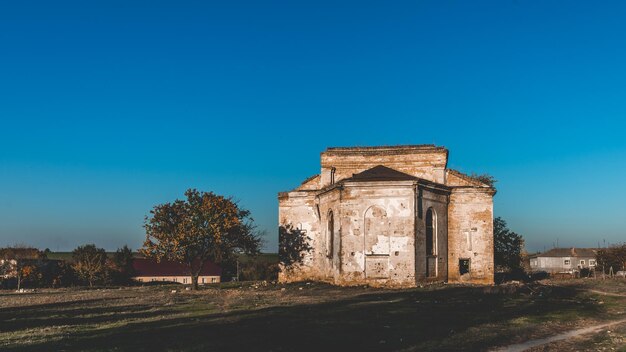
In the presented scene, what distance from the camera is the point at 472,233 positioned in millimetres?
32469

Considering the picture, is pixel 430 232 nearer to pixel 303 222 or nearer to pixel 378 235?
pixel 378 235

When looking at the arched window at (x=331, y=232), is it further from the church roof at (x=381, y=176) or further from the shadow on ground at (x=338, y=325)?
the shadow on ground at (x=338, y=325)

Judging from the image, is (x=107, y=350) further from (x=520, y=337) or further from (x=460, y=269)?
(x=460, y=269)

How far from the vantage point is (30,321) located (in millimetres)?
17344

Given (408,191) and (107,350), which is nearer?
(107,350)

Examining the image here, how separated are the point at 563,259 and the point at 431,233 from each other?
261 feet

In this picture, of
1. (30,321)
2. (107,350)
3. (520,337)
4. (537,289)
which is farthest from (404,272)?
(107,350)

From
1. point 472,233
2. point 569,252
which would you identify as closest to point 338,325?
point 472,233

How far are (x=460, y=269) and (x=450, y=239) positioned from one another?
1967 mm

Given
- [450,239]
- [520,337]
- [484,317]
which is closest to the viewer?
[520,337]

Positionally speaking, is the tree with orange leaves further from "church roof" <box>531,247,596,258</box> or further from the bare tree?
"church roof" <box>531,247,596,258</box>

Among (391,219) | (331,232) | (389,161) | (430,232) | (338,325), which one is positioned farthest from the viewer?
(389,161)

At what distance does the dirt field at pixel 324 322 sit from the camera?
12172 mm

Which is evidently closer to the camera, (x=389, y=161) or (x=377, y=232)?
(x=377, y=232)
